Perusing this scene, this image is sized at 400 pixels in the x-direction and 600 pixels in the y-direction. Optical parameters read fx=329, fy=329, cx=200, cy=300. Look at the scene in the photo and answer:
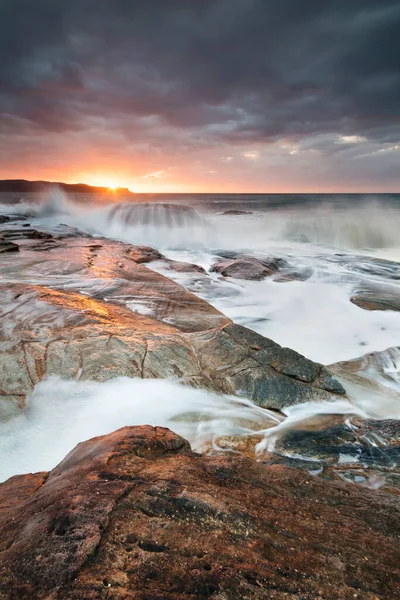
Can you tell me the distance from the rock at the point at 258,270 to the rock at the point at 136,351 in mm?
6257

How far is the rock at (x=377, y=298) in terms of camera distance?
9.76m

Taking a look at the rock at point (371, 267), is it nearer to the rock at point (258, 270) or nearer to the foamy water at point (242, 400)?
the foamy water at point (242, 400)

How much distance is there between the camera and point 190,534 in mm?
1724

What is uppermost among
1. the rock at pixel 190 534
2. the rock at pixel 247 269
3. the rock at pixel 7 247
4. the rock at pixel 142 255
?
the rock at pixel 7 247

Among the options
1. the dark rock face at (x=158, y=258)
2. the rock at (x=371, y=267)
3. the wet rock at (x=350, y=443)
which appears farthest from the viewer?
the rock at (x=371, y=267)

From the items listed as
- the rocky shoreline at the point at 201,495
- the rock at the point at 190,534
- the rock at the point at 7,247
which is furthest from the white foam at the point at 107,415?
the rock at the point at 7,247

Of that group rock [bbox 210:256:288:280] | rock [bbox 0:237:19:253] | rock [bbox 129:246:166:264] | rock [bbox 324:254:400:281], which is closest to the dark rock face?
rock [bbox 129:246:166:264]

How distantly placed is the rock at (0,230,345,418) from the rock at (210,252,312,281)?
6257mm

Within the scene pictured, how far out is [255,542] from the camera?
1.73 meters

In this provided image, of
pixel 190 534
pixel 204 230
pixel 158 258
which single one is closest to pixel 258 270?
pixel 158 258

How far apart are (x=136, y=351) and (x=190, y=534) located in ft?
10.9

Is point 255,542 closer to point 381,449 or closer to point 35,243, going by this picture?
point 381,449

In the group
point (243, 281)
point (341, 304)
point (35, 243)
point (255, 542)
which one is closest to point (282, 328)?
point (341, 304)

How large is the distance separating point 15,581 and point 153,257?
12917 mm
